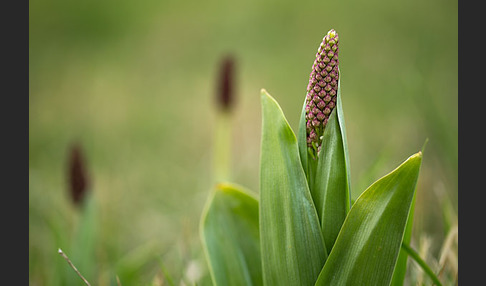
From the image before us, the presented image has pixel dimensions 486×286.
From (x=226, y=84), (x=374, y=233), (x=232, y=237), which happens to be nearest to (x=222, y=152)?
(x=226, y=84)

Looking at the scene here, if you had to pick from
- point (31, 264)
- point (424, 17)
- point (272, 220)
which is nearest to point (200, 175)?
point (31, 264)

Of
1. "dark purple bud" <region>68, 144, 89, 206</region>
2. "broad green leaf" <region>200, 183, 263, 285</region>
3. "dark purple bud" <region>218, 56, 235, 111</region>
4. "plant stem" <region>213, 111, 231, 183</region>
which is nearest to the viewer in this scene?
"broad green leaf" <region>200, 183, 263, 285</region>

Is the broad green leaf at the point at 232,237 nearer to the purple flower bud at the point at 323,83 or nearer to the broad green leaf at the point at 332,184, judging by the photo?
the broad green leaf at the point at 332,184

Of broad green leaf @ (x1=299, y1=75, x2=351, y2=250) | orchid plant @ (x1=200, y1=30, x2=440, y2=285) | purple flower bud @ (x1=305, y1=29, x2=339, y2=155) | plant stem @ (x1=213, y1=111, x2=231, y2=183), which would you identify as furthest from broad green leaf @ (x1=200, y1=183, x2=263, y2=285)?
plant stem @ (x1=213, y1=111, x2=231, y2=183)

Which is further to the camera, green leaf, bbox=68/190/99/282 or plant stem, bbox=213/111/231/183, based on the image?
plant stem, bbox=213/111/231/183

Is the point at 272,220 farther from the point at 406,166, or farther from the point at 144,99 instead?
the point at 144,99

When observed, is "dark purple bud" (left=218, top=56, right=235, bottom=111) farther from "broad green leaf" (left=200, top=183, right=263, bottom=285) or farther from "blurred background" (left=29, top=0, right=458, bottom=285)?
"broad green leaf" (left=200, top=183, right=263, bottom=285)

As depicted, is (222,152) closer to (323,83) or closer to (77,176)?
(77,176)
